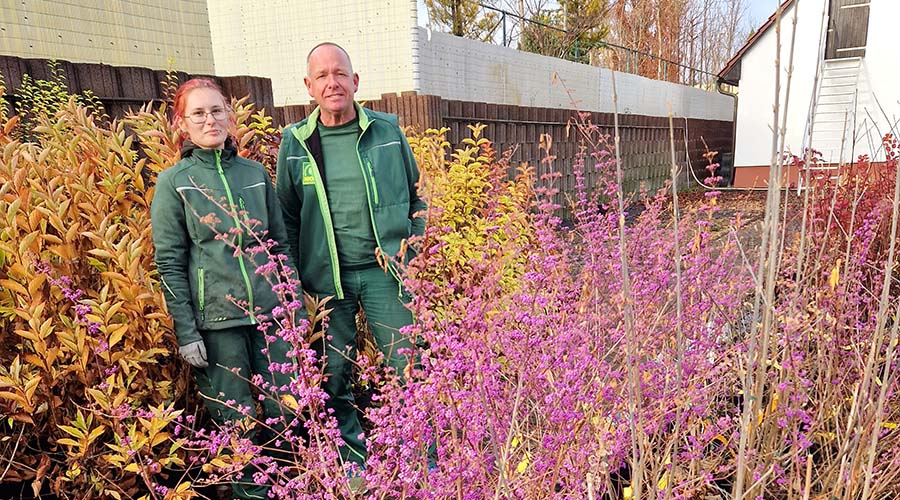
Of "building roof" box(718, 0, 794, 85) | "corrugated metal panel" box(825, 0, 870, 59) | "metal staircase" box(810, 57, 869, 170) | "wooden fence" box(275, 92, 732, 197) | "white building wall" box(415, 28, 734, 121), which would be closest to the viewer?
"wooden fence" box(275, 92, 732, 197)

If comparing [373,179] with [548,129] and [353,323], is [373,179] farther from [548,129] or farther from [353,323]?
[548,129]

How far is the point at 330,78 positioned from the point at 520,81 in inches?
441

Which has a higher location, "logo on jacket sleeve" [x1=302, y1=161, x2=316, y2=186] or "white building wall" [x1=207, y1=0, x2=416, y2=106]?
"white building wall" [x1=207, y1=0, x2=416, y2=106]

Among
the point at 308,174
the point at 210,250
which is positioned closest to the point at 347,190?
the point at 308,174

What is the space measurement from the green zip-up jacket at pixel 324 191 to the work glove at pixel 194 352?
562 millimetres

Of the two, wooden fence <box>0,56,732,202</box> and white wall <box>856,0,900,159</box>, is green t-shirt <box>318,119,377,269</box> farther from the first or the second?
white wall <box>856,0,900,159</box>

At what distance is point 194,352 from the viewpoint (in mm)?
2025

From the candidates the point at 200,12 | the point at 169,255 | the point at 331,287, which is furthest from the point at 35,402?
the point at 200,12

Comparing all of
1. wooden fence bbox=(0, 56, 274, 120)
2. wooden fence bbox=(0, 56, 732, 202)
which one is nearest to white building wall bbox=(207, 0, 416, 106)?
wooden fence bbox=(0, 56, 732, 202)

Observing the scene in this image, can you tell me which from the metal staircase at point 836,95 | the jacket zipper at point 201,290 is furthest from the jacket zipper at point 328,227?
the metal staircase at point 836,95

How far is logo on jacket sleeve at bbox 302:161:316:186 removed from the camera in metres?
2.38

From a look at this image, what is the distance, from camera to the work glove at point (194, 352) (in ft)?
6.63

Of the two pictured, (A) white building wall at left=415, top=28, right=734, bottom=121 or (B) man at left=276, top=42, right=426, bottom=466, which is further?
(A) white building wall at left=415, top=28, right=734, bottom=121

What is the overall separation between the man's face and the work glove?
1.04 metres
